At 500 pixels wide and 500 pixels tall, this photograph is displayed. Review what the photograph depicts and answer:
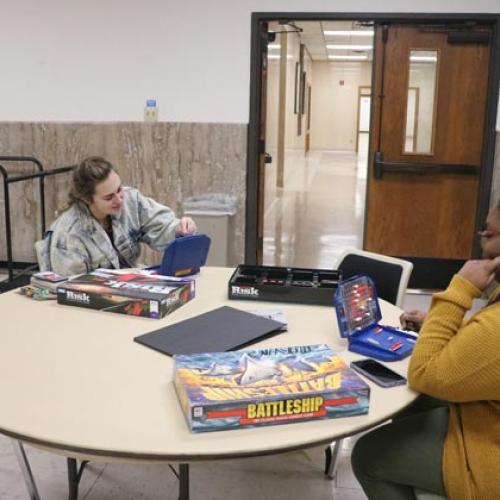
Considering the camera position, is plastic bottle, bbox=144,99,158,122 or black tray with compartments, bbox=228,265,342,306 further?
plastic bottle, bbox=144,99,158,122

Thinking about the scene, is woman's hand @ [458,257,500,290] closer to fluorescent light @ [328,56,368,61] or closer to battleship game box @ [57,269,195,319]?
battleship game box @ [57,269,195,319]

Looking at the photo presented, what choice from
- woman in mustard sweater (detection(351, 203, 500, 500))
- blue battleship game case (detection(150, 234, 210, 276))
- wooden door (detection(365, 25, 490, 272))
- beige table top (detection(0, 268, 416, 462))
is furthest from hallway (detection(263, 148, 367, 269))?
woman in mustard sweater (detection(351, 203, 500, 500))

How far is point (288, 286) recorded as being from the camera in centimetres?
215

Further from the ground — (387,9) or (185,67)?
(387,9)

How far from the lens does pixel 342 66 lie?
19.5 meters

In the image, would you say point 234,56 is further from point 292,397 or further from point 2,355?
point 292,397

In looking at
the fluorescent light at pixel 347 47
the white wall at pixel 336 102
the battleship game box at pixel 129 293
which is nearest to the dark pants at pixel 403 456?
the battleship game box at pixel 129 293

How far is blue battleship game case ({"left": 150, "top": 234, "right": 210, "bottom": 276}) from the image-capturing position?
93.1 inches

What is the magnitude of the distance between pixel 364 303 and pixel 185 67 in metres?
3.38

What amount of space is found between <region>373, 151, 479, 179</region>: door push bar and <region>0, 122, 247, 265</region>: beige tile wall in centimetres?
105

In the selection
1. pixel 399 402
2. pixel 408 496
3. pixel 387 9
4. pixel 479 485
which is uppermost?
pixel 387 9

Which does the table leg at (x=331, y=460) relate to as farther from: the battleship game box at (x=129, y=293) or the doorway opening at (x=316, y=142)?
the doorway opening at (x=316, y=142)

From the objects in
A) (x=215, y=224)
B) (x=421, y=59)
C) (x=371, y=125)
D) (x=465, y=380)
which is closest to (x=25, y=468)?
(x=465, y=380)

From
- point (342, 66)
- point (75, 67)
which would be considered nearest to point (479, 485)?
point (75, 67)
